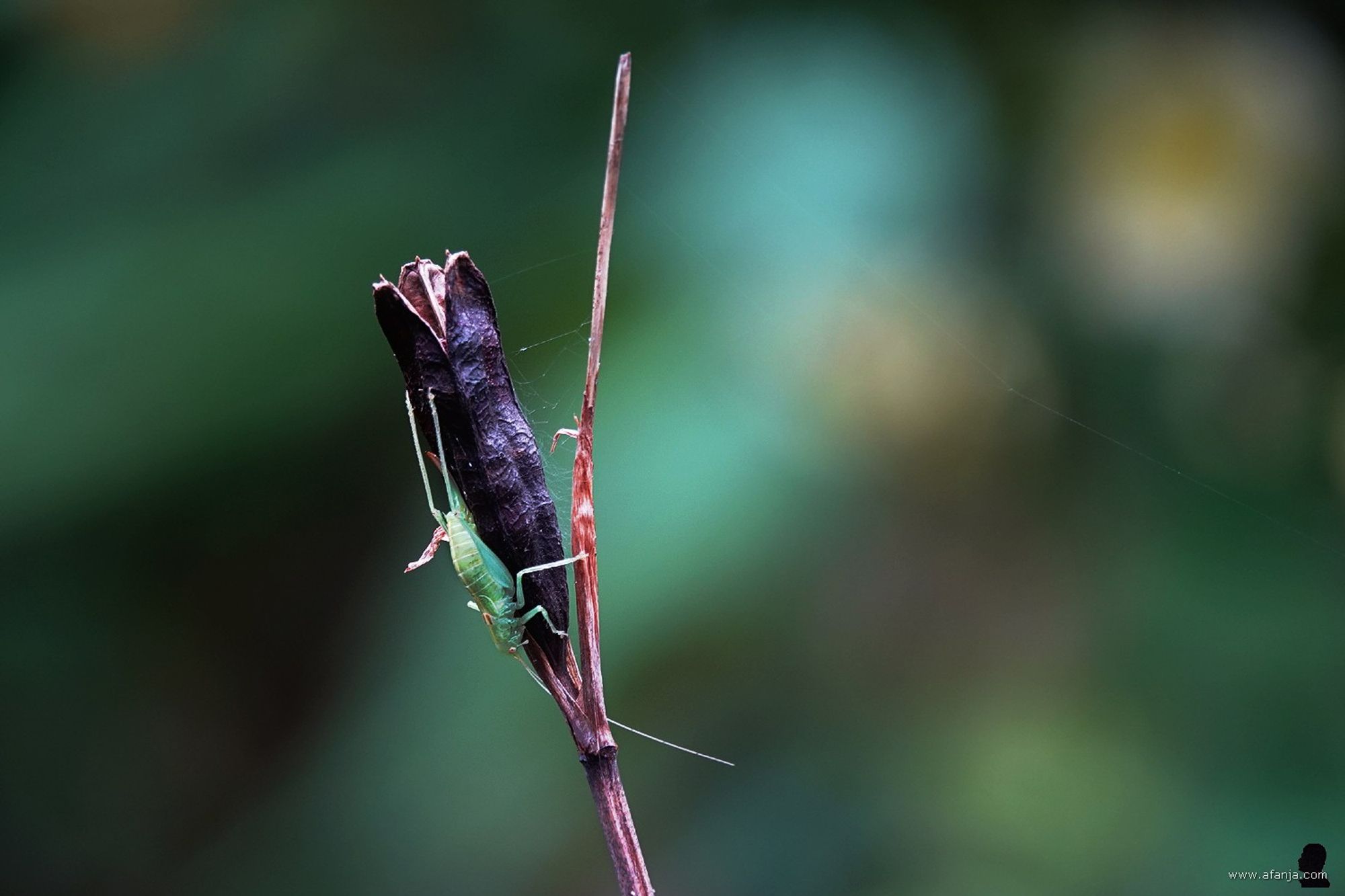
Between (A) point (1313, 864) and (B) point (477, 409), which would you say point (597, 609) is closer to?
(B) point (477, 409)

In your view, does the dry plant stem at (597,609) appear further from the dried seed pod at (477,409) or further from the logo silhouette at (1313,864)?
the logo silhouette at (1313,864)

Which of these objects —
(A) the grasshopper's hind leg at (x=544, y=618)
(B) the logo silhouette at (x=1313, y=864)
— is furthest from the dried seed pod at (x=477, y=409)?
(B) the logo silhouette at (x=1313, y=864)

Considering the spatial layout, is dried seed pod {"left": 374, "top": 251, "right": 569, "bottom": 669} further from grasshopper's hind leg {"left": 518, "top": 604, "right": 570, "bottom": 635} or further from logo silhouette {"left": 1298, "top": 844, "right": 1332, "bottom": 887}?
logo silhouette {"left": 1298, "top": 844, "right": 1332, "bottom": 887}

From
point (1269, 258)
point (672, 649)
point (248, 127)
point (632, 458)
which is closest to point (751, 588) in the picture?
point (672, 649)

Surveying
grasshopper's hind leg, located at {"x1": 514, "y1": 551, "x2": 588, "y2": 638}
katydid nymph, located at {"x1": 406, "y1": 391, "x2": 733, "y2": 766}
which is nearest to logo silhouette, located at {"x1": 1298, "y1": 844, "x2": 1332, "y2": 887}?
katydid nymph, located at {"x1": 406, "y1": 391, "x2": 733, "y2": 766}

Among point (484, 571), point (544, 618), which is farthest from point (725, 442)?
point (544, 618)
